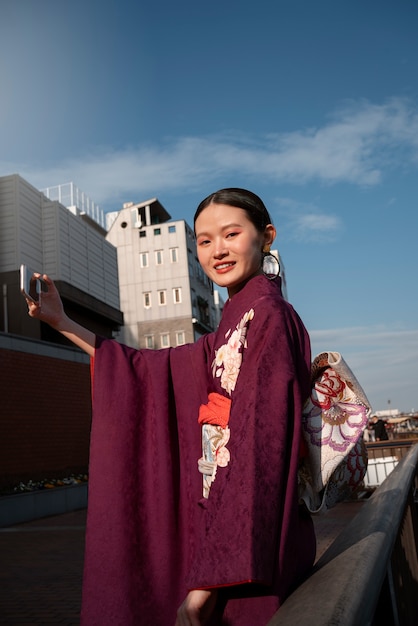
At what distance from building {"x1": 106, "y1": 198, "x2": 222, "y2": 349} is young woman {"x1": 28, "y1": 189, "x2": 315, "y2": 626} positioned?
39906mm

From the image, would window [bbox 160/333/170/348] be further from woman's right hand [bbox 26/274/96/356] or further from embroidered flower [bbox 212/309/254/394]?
embroidered flower [bbox 212/309/254/394]

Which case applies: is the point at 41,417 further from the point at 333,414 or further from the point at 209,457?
the point at 333,414

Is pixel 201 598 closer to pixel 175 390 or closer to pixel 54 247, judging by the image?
pixel 175 390

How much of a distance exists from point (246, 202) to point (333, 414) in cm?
66

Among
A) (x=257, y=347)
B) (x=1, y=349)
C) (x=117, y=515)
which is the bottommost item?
(x=117, y=515)

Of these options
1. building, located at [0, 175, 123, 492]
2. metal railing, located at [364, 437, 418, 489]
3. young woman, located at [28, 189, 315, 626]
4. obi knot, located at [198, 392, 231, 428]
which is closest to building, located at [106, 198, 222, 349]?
building, located at [0, 175, 123, 492]

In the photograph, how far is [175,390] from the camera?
1.77m

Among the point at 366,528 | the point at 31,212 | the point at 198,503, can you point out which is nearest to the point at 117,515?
the point at 198,503

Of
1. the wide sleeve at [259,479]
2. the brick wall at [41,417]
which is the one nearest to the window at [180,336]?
the brick wall at [41,417]

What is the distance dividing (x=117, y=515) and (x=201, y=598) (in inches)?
16.6

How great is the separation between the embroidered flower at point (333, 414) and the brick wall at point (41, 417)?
13394 mm

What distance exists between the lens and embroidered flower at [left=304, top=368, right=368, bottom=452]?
1.41 metres

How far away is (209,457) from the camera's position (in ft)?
5.00

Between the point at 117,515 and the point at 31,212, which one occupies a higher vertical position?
the point at 31,212
